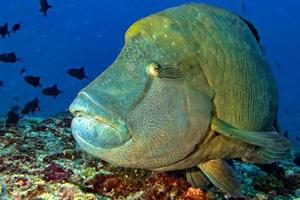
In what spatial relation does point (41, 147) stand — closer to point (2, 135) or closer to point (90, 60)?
point (2, 135)

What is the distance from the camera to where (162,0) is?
137 m

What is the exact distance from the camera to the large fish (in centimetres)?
288

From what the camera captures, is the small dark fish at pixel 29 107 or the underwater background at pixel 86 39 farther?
the underwater background at pixel 86 39

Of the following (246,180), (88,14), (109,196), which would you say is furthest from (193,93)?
(88,14)

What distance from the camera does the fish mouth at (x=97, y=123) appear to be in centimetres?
277

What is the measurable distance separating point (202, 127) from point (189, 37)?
76 centimetres

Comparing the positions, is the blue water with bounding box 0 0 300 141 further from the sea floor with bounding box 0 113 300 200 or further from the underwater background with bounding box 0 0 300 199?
the sea floor with bounding box 0 113 300 200

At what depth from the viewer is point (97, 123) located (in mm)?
2791

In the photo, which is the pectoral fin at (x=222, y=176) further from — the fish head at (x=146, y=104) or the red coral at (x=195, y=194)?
the fish head at (x=146, y=104)

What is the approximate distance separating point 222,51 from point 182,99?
2.17 ft

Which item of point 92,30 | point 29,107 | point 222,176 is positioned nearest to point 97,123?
point 222,176

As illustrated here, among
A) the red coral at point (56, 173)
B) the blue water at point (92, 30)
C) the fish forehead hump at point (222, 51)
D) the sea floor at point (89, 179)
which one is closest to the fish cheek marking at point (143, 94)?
the fish forehead hump at point (222, 51)

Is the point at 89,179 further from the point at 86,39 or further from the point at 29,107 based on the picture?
the point at 86,39

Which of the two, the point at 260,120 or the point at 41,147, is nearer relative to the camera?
the point at 260,120
